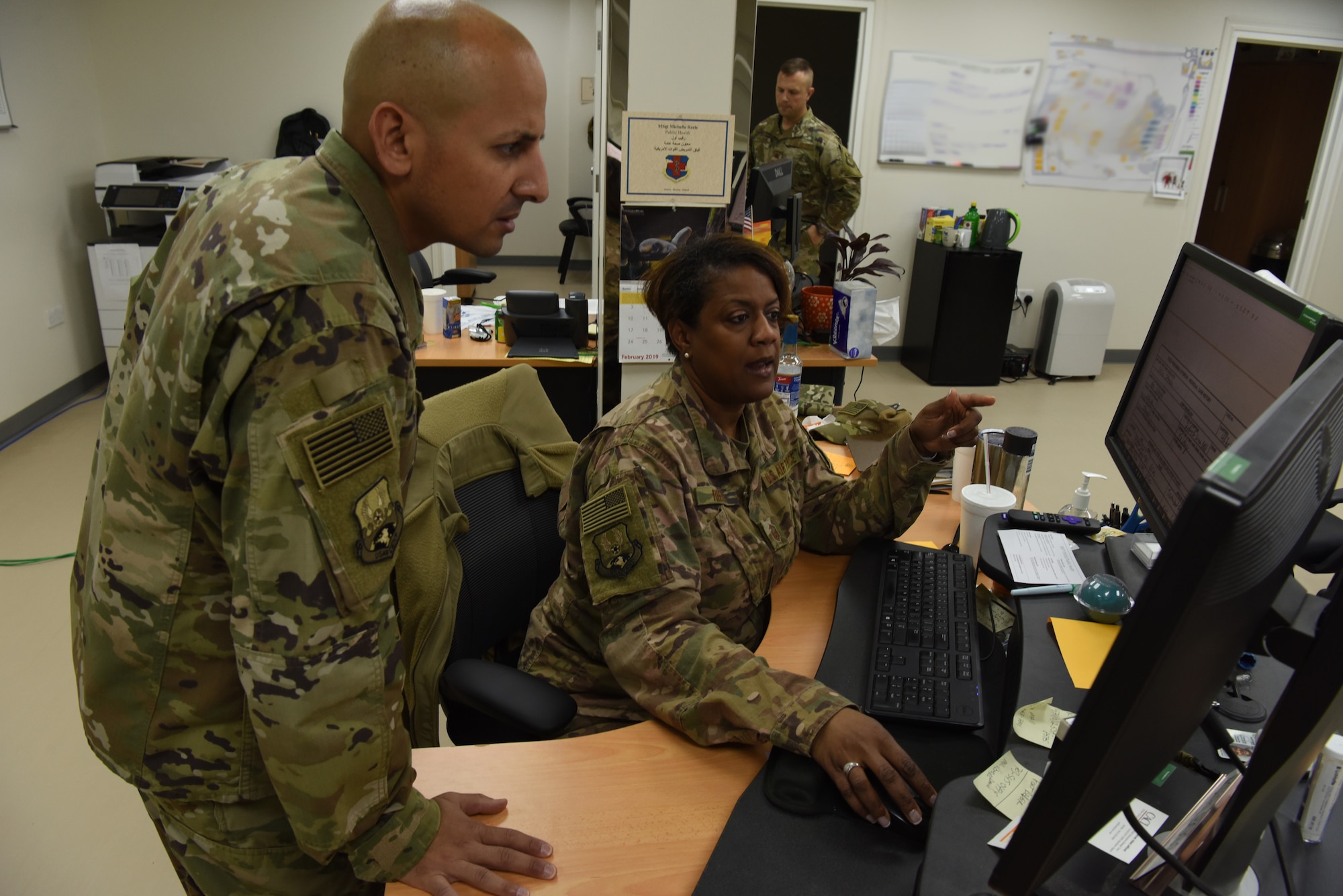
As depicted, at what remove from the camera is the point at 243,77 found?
5.91 m

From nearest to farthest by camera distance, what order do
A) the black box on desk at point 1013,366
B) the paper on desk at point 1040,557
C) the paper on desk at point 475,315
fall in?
the paper on desk at point 1040,557 → the paper on desk at point 475,315 → the black box on desk at point 1013,366

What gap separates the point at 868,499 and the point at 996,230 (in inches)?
172

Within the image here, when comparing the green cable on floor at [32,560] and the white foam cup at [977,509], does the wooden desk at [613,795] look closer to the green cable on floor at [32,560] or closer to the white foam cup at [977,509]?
the white foam cup at [977,509]

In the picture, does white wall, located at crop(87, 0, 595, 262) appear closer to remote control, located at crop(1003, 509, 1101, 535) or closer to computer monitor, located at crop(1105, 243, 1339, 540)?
remote control, located at crop(1003, 509, 1101, 535)

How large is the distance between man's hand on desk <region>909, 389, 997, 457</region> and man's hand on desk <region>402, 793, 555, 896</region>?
100 centimetres

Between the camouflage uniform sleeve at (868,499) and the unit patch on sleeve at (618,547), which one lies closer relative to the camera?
the unit patch on sleeve at (618,547)

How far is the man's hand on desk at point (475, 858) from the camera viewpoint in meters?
0.91

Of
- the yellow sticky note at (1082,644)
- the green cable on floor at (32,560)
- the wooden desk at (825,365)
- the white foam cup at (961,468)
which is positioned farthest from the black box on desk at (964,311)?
the green cable on floor at (32,560)

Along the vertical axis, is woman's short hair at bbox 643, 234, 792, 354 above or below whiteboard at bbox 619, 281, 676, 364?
above

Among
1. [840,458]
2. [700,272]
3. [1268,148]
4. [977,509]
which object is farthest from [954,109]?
[700,272]

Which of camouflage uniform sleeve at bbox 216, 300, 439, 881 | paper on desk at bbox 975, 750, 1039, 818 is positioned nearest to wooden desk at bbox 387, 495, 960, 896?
camouflage uniform sleeve at bbox 216, 300, 439, 881

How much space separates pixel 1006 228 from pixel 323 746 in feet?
17.8

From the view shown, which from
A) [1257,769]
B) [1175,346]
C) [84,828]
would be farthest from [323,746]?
[84,828]

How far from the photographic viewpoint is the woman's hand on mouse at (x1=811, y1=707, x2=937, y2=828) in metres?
0.96
